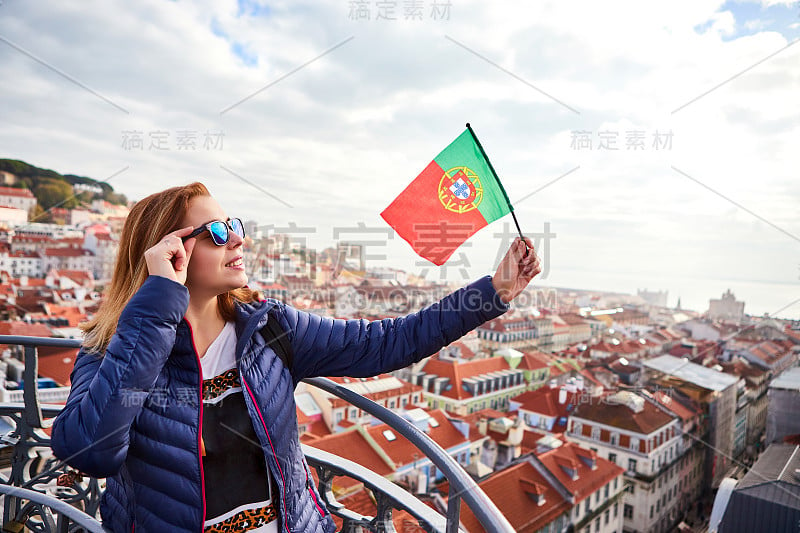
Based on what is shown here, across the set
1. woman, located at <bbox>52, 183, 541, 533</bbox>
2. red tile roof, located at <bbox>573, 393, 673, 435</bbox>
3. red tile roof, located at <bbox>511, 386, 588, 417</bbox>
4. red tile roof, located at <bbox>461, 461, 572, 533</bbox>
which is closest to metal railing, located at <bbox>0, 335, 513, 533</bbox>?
woman, located at <bbox>52, 183, 541, 533</bbox>

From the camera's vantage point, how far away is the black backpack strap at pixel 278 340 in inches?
32.5

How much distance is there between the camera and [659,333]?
2273 centimetres

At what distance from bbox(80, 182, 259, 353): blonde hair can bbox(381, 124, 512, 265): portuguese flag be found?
52cm

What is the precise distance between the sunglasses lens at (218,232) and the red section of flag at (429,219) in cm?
47

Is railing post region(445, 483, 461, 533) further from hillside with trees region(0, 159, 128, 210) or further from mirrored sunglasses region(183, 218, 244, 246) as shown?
hillside with trees region(0, 159, 128, 210)

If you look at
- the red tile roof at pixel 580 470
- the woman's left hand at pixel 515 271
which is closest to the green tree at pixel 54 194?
the red tile roof at pixel 580 470

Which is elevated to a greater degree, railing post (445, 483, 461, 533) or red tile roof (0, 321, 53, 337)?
railing post (445, 483, 461, 533)

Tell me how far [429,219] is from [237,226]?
0.50 m

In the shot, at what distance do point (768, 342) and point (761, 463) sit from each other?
896 centimetres

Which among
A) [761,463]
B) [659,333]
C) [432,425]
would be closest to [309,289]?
[432,425]

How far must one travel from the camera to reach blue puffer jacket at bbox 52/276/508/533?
638 mm

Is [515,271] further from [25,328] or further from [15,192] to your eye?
[15,192]

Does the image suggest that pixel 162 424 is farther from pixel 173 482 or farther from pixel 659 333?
pixel 659 333

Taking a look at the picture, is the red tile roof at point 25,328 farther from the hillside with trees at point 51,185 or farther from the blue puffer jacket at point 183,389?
the blue puffer jacket at point 183,389
